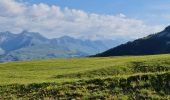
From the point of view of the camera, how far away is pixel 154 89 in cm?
3219

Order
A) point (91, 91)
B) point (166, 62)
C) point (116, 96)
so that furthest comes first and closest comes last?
point (166, 62)
point (91, 91)
point (116, 96)

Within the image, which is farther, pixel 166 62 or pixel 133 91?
pixel 166 62

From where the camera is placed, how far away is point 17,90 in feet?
120

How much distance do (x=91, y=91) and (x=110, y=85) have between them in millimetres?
1989

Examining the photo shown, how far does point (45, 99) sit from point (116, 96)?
5.94 meters

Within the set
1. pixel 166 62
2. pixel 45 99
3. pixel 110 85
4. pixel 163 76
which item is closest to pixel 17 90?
pixel 45 99

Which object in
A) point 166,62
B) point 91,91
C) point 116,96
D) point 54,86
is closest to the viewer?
point 116,96

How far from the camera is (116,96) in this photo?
31.0 m

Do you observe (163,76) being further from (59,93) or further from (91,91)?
(59,93)

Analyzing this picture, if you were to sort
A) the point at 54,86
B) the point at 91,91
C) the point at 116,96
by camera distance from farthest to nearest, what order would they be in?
1. the point at 54,86
2. the point at 91,91
3. the point at 116,96

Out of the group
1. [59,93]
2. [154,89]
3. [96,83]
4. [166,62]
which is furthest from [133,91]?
[166,62]

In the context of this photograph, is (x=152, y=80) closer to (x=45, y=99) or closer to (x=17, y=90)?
(x=45, y=99)

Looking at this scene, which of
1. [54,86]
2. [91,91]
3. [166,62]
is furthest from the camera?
[166,62]

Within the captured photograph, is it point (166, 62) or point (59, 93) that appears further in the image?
point (166, 62)
